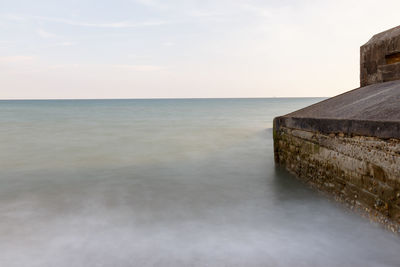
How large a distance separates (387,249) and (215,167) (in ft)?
17.9

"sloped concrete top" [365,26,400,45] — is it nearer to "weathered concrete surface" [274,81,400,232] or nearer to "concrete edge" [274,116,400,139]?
"weathered concrete surface" [274,81,400,232]

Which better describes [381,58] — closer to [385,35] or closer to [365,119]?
[385,35]

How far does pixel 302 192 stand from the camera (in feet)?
19.2

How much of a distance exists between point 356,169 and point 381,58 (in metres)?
3.42

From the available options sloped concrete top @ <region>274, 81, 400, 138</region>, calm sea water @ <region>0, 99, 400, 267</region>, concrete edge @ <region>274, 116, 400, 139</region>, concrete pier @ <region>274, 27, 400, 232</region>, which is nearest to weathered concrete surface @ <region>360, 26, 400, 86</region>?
concrete pier @ <region>274, 27, 400, 232</region>

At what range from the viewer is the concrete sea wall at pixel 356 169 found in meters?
3.53

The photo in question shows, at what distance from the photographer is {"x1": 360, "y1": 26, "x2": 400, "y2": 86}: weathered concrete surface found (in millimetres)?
6053

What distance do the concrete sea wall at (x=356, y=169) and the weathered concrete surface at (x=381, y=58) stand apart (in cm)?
210

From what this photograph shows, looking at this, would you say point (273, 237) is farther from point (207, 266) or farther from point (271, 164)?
point (271, 164)

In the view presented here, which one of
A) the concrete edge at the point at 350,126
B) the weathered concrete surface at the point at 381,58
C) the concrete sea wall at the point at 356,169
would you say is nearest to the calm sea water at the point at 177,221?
the concrete sea wall at the point at 356,169

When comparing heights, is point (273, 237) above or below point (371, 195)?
below

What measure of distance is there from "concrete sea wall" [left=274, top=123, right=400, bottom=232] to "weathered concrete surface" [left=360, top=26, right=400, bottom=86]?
6.87 ft

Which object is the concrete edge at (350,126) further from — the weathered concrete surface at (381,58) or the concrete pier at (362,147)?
the weathered concrete surface at (381,58)

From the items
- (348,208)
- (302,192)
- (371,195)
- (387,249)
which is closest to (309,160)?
(302,192)
